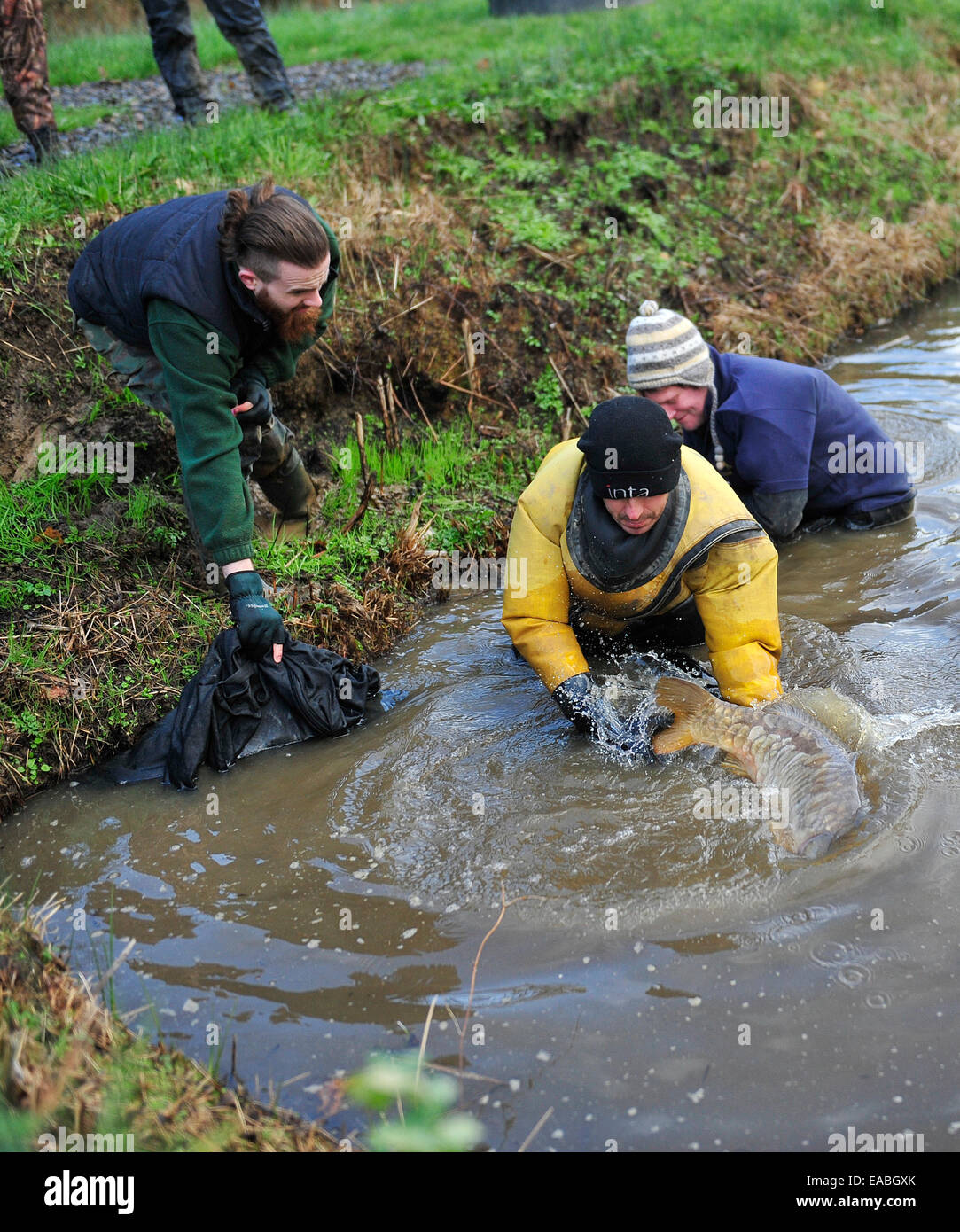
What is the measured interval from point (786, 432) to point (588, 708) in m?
2.04

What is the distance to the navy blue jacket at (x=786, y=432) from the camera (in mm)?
5176

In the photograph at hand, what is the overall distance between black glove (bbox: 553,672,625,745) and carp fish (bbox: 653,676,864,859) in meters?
0.18

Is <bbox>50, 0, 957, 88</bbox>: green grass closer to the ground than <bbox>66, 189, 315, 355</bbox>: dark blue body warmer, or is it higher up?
higher up

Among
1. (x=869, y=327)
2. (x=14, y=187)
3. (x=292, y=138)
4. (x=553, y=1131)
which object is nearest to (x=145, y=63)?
(x=292, y=138)

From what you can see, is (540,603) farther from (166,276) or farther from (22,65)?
(22,65)

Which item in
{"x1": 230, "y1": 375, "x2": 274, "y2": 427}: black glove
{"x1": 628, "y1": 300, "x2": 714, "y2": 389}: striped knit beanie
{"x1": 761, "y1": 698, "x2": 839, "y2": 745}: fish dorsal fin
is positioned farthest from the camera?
{"x1": 628, "y1": 300, "x2": 714, "y2": 389}: striped knit beanie

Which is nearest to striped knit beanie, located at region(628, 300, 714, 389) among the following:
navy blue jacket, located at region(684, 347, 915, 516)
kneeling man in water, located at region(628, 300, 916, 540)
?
kneeling man in water, located at region(628, 300, 916, 540)

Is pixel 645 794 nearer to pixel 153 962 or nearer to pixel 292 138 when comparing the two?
pixel 153 962

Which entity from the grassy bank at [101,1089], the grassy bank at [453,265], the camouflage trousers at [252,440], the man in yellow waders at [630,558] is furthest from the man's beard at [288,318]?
the grassy bank at [101,1089]

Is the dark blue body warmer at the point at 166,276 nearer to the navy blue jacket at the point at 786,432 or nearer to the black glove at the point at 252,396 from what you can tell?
the black glove at the point at 252,396

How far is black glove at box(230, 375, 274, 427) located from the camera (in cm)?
445

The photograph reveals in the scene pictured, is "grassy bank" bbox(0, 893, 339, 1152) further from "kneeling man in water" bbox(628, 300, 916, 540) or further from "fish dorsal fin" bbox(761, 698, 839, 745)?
"kneeling man in water" bbox(628, 300, 916, 540)

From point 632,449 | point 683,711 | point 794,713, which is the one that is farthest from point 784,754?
point 632,449

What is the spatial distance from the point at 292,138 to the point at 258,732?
4.98m
